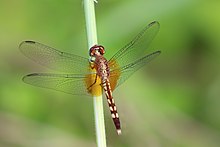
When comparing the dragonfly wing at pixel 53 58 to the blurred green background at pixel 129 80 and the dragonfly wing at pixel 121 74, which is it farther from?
the blurred green background at pixel 129 80

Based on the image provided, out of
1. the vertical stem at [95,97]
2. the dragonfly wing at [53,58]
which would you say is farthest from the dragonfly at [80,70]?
the vertical stem at [95,97]

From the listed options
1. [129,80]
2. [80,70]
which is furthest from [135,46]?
[129,80]

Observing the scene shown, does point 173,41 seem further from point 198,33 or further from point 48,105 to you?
point 48,105

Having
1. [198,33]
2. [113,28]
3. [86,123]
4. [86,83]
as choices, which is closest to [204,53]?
[198,33]

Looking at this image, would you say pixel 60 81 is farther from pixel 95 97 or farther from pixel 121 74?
pixel 95 97

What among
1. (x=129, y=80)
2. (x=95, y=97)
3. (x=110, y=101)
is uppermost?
(x=129, y=80)

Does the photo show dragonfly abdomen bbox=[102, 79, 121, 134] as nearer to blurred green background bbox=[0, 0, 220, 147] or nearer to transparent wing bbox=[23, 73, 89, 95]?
transparent wing bbox=[23, 73, 89, 95]
